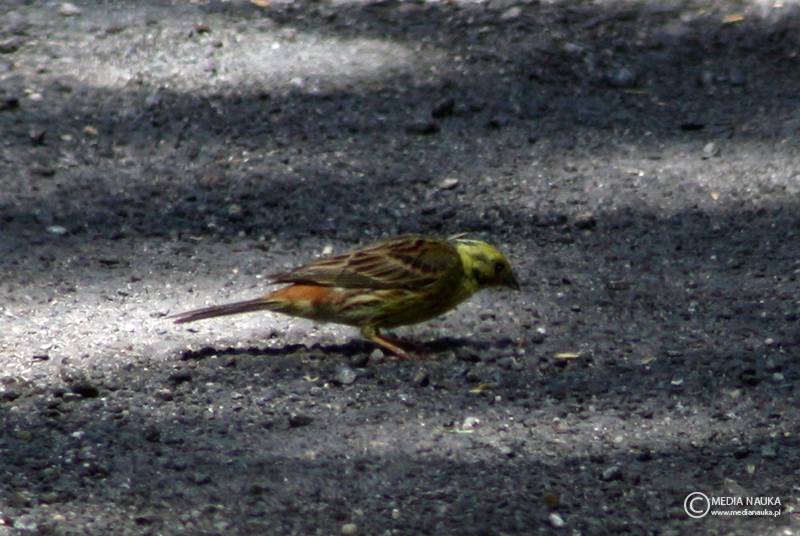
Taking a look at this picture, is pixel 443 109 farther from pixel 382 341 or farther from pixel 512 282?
pixel 382 341

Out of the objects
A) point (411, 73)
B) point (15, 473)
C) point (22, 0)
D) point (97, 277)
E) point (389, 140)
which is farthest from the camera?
point (22, 0)

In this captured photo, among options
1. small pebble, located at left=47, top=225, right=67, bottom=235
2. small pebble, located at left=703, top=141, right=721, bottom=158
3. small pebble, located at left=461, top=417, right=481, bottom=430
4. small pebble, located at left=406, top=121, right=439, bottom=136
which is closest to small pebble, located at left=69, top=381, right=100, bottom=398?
small pebble, located at left=461, top=417, right=481, bottom=430

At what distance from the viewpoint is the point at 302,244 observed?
22.5ft

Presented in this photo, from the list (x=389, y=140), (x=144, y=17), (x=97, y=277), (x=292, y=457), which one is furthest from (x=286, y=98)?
(x=292, y=457)

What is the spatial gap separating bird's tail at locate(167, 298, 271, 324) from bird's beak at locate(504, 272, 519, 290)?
100cm

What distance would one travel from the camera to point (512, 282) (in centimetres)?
615

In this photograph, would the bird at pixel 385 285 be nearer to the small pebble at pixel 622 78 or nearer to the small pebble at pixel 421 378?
the small pebble at pixel 421 378

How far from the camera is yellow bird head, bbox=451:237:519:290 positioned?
607 centimetres

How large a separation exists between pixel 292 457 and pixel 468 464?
0.59 m

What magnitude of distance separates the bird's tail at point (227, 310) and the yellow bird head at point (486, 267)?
84cm

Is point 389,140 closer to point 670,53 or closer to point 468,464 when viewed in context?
point 670,53

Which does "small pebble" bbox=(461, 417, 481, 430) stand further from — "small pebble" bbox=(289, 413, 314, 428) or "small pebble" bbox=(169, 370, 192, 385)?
"small pebble" bbox=(169, 370, 192, 385)

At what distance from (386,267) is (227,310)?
0.67 meters

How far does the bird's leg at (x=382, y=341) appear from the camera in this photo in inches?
232
